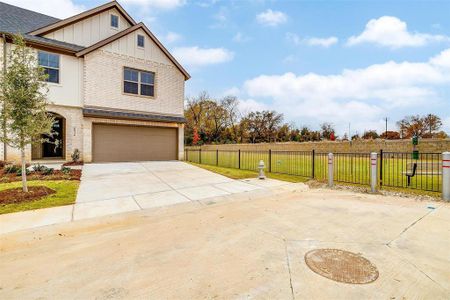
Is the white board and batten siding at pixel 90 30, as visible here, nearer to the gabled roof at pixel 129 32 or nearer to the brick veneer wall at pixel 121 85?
the gabled roof at pixel 129 32

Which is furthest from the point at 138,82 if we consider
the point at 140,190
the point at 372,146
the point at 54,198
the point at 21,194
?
the point at 372,146

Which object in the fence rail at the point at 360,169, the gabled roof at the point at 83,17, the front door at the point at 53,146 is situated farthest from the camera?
the front door at the point at 53,146

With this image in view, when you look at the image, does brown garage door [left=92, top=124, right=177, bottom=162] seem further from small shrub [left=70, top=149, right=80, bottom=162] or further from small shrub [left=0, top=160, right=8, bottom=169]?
small shrub [left=0, top=160, right=8, bottom=169]

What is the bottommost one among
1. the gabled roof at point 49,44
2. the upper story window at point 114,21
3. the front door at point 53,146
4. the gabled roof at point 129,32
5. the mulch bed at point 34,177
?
the mulch bed at point 34,177

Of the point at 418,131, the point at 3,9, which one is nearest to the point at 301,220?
the point at 3,9

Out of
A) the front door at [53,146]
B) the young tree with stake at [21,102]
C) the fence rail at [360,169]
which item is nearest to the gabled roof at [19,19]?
the front door at [53,146]

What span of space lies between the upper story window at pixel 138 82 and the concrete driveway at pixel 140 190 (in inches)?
273

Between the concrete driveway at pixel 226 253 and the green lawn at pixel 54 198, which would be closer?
the concrete driveway at pixel 226 253

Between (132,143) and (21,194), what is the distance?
9.01 m

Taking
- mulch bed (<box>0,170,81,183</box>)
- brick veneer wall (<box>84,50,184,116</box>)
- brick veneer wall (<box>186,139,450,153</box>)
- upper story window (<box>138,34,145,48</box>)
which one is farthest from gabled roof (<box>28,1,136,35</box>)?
brick veneer wall (<box>186,139,450,153</box>)

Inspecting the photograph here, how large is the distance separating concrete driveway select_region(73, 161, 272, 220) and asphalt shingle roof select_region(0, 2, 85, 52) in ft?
26.6

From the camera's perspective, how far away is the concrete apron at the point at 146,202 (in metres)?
4.65

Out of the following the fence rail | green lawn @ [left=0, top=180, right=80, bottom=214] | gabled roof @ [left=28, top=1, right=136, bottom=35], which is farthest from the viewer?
gabled roof @ [left=28, top=1, right=136, bottom=35]

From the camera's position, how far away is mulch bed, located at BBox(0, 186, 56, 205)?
5.85 meters
